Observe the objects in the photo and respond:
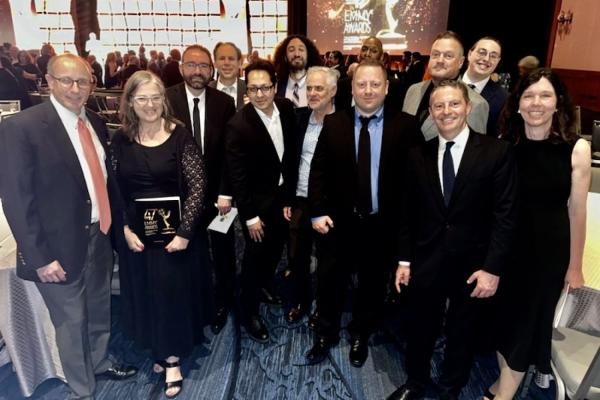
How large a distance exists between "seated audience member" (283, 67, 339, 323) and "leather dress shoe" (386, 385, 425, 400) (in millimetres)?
855

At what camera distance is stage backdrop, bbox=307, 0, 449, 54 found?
325 inches

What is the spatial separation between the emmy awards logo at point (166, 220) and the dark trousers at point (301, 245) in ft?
2.68

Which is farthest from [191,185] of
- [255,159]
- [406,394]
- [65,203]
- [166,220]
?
[406,394]

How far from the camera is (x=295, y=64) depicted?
3.38m

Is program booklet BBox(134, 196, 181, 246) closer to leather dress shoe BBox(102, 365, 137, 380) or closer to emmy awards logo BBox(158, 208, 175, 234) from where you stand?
emmy awards logo BBox(158, 208, 175, 234)

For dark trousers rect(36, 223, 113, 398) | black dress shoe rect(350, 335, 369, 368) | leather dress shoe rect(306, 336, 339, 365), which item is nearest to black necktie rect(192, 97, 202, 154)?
dark trousers rect(36, 223, 113, 398)

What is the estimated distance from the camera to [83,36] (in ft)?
28.8

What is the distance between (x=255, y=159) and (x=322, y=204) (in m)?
0.45

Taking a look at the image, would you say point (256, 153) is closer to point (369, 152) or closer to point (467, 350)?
point (369, 152)

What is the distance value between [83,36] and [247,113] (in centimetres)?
837

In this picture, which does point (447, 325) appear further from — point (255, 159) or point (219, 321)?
point (219, 321)

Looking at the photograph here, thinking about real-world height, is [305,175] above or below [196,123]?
below

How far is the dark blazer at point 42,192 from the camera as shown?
1.65 m

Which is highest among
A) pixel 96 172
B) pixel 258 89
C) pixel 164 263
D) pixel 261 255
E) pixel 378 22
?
pixel 378 22
